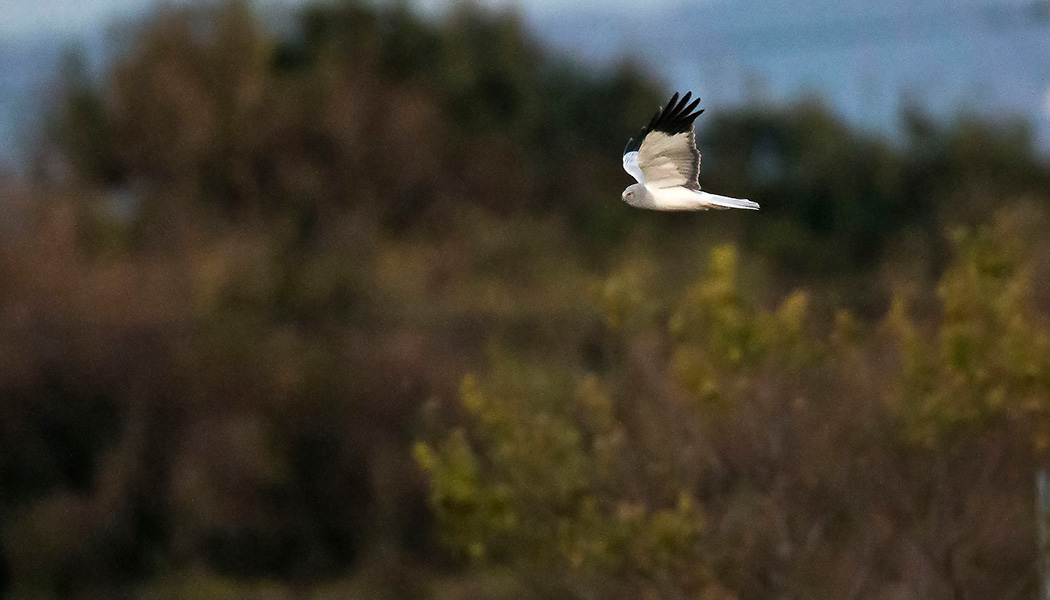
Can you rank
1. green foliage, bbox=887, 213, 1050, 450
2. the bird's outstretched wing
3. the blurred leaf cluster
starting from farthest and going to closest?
1. the blurred leaf cluster
2. green foliage, bbox=887, 213, 1050, 450
3. the bird's outstretched wing

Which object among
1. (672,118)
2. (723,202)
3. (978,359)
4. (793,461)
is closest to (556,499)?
(793,461)

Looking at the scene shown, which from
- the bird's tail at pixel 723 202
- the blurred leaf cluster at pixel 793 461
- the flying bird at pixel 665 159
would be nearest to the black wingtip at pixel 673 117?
the flying bird at pixel 665 159

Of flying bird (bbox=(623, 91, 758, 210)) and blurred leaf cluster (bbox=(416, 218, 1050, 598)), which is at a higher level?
flying bird (bbox=(623, 91, 758, 210))

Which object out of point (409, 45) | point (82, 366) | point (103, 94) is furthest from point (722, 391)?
point (409, 45)

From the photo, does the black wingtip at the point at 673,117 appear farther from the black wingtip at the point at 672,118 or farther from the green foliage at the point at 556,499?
the green foliage at the point at 556,499

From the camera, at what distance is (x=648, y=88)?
101 feet

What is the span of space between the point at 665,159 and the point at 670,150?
5 centimetres

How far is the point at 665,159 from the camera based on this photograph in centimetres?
312

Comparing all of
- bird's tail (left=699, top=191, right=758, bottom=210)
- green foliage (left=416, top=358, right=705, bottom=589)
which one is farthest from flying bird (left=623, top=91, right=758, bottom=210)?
green foliage (left=416, top=358, right=705, bottom=589)

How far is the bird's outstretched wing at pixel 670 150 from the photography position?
3.02 meters

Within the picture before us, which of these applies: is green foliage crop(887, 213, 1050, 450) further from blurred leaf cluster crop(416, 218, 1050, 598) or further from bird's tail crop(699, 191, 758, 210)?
bird's tail crop(699, 191, 758, 210)

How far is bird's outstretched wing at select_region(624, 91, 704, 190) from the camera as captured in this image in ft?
9.91

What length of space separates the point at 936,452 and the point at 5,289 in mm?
12992

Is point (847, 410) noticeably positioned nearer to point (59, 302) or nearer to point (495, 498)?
point (495, 498)
